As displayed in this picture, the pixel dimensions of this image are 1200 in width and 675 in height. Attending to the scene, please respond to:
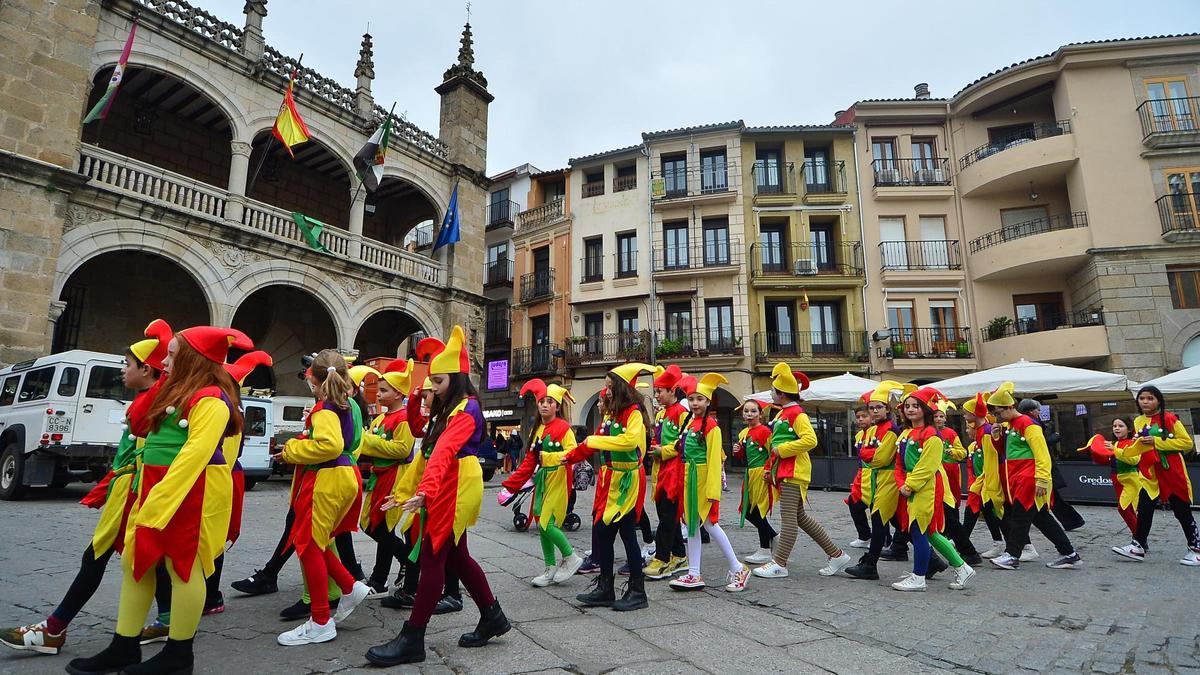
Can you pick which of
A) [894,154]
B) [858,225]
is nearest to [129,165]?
[858,225]

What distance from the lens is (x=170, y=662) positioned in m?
2.99

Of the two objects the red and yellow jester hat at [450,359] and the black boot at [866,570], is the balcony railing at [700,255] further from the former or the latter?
the red and yellow jester hat at [450,359]

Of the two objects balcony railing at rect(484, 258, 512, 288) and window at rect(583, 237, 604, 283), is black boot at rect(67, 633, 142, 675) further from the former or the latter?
balcony railing at rect(484, 258, 512, 288)

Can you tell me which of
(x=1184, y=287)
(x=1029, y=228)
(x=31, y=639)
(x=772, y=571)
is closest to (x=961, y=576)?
(x=772, y=571)

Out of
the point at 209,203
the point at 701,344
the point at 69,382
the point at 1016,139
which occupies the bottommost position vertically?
the point at 69,382

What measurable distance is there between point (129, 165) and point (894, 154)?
2419cm

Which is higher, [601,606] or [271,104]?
[271,104]

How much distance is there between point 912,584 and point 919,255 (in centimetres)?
2078

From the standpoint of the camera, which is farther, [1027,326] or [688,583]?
[1027,326]

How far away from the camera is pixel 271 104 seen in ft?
53.5

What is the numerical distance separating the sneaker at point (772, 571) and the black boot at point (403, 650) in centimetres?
371

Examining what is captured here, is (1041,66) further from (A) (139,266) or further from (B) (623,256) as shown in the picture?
(A) (139,266)

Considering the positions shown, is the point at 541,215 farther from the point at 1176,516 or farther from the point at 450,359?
the point at 450,359

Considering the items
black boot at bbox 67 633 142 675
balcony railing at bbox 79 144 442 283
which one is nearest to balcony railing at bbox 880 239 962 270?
balcony railing at bbox 79 144 442 283
